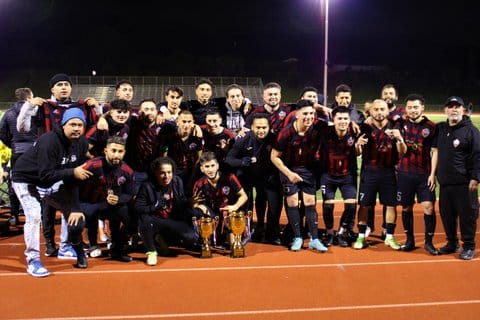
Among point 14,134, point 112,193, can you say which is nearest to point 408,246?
point 112,193

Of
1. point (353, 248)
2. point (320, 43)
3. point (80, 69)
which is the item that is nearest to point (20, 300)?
point (353, 248)

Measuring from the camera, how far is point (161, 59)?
53656mm

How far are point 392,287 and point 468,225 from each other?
1525 millimetres

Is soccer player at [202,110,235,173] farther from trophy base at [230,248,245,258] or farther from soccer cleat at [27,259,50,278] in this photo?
soccer cleat at [27,259,50,278]

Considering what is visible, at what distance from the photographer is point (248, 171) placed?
6.74m

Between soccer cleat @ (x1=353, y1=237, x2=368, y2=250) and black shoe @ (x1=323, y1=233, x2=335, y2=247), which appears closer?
soccer cleat @ (x1=353, y1=237, x2=368, y2=250)

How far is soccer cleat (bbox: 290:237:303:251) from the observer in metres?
6.38

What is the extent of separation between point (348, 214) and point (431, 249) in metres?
1.04

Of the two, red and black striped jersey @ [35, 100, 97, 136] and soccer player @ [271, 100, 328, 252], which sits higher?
red and black striped jersey @ [35, 100, 97, 136]

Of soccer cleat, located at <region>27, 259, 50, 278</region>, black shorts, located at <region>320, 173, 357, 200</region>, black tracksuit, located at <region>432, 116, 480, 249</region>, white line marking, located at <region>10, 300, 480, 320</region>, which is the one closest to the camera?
white line marking, located at <region>10, 300, 480, 320</region>

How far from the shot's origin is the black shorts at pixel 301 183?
6.42 meters

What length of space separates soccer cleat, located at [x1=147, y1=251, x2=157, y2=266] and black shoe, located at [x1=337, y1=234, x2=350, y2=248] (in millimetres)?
2300

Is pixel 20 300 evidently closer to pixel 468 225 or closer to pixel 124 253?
pixel 124 253

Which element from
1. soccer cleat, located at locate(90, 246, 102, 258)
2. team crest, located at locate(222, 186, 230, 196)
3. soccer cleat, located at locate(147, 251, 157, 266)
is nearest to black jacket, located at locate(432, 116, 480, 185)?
team crest, located at locate(222, 186, 230, 196)
